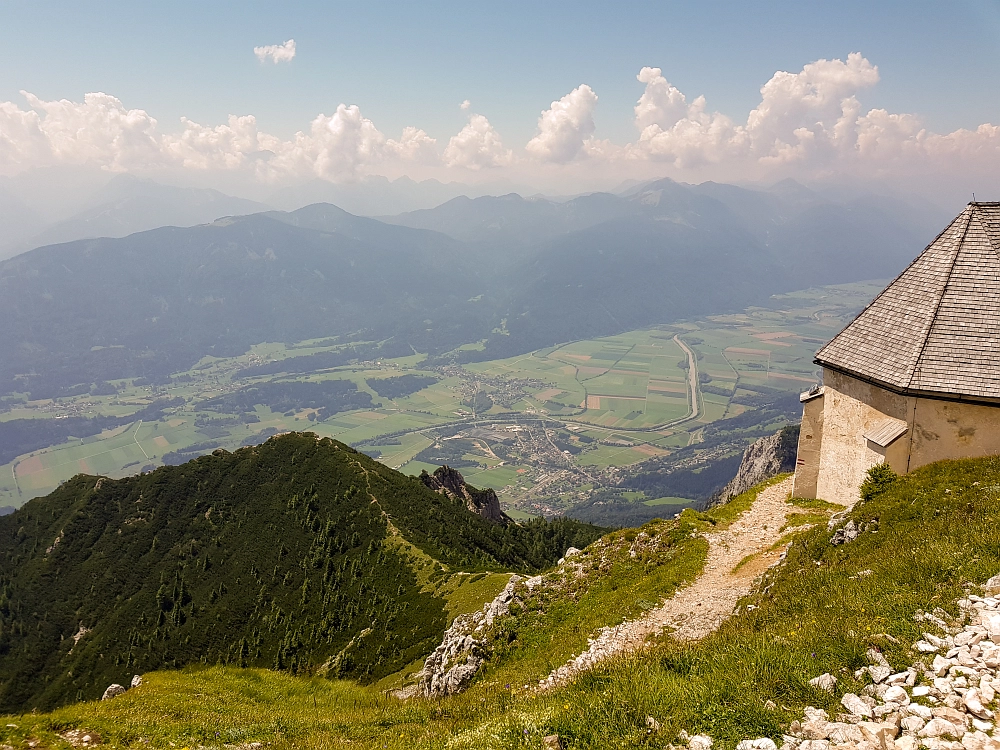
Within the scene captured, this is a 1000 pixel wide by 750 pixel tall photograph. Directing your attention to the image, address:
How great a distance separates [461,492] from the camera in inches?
4075

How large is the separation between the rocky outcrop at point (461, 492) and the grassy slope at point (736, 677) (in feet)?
254

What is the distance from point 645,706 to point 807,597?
7.42 m

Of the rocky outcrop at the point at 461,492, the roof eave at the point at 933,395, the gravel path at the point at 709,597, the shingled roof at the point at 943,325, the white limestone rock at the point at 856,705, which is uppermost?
the shingled roof at the point at 943,325

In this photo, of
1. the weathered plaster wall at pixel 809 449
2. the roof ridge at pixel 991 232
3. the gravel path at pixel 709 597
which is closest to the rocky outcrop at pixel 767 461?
the weathered plaster wall at pixel 809 449

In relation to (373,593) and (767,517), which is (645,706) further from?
(373,593)

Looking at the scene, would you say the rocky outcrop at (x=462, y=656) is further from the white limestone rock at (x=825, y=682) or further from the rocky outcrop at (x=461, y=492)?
the rocky outcrop at (x=461, y=492)

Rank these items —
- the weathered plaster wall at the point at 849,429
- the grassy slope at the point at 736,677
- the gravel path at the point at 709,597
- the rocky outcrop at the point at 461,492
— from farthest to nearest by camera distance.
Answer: the rocky outcrop at the point at 461,492, the weathered plaster wall at the point at 849,429, the gravel path at the point at 709,597, the grassy slope at the point at 736,677

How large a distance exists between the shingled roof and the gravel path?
870 cm

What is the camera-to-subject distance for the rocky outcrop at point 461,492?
97.8 m

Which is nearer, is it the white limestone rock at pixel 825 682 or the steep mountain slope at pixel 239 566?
the white limestone rock at pixel 825 682

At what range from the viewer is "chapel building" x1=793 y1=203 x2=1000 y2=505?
1942cm

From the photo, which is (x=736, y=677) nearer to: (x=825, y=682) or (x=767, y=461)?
(x=825, y=682)

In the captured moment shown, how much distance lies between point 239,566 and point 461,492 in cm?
4459

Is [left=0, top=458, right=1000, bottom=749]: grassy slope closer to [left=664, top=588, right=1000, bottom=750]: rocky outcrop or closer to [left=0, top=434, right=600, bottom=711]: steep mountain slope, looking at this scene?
[left=664, top=588, right=1000, bottom=750]: rocky outcrop
